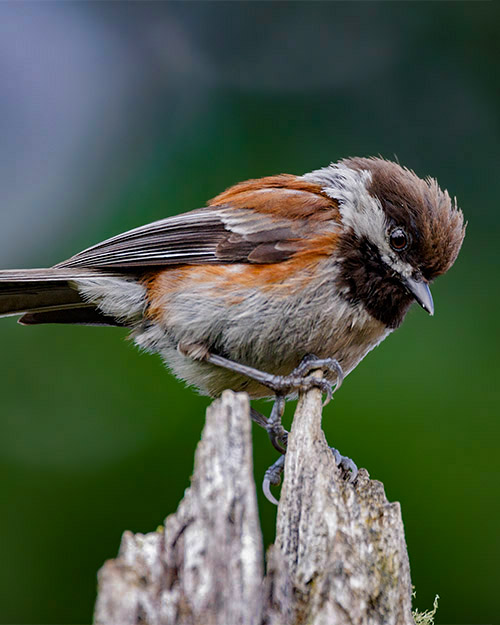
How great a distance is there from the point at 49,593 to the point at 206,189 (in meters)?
2.48

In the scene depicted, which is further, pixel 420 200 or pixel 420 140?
pixel 420 140

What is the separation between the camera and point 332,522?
2.12 metres

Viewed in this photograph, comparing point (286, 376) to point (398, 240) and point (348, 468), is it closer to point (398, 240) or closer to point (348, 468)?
point (348, 468)

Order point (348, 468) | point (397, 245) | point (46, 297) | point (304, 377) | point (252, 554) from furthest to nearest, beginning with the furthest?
point (46, 297), point (397, 245), point (304, 377), point (348, 468), point (252, 554)

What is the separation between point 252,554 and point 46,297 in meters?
2.14

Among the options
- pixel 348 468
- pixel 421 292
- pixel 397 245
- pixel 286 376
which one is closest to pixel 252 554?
pixel 348 468

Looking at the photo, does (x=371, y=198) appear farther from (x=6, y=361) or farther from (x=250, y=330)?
(x=6, y=361)

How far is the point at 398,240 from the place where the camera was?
125 inches

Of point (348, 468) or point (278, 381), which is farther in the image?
point (278, 381)

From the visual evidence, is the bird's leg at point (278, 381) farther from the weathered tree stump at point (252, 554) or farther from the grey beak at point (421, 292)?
the weathered tree stump at point (252, 554)

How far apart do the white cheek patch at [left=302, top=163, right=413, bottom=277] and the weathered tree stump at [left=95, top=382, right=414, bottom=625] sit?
1133 millimetres

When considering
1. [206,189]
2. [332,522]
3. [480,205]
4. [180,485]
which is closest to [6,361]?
[180,485]

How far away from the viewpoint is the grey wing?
3.23m

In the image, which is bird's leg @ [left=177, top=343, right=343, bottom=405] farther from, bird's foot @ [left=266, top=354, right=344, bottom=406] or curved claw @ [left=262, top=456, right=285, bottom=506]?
curved claw @ [left=262, top=456, right=285, bottom=506]
